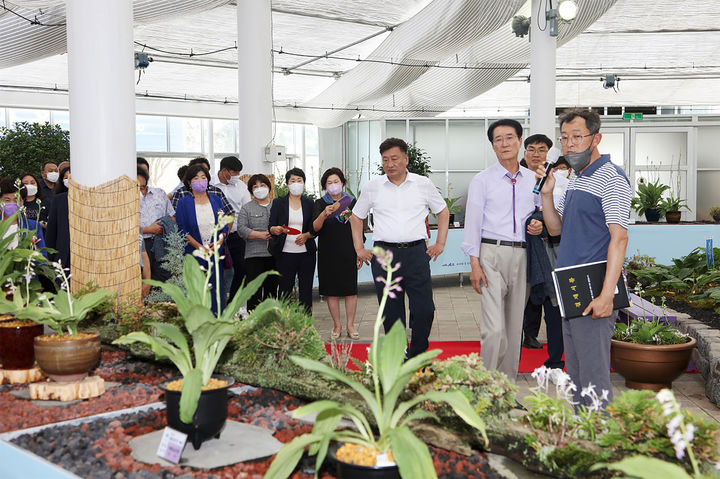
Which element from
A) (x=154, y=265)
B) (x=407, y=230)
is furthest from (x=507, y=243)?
(x=154, y=265)

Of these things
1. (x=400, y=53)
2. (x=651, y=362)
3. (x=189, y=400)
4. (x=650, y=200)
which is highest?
(x=400, y=53)

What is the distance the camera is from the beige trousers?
4500 millimetres

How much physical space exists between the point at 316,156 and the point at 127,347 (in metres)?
18.4

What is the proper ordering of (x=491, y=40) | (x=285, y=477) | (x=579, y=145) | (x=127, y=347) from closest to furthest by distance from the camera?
(x=285, y=477)
(x=579, y=145)
(x=127, y=347)
(x=491, y=40)

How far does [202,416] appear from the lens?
254 cm

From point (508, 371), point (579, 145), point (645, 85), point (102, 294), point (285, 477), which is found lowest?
point (508, 371)

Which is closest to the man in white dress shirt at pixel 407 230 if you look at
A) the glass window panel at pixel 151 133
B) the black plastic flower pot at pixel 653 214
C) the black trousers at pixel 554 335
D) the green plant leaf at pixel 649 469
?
the black trousers at pixel 554 335

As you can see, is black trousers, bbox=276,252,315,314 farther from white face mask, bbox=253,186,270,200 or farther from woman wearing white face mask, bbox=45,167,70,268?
woman wearing white face mask, bbox=45,167,70,268

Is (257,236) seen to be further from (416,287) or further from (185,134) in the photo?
(185,134)

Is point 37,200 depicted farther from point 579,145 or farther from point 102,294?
point 579,145

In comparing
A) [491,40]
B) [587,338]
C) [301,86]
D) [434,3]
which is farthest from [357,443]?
[301,86]

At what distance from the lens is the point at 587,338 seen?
3.40 m

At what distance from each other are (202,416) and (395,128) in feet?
54.7

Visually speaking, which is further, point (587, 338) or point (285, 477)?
point (587, 338)
